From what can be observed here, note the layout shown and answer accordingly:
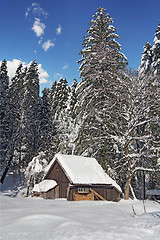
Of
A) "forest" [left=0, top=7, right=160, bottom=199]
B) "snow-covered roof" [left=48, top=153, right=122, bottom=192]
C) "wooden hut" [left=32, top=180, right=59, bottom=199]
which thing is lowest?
"wooden hut" [left=32, top=180, right=59, bottom=199]

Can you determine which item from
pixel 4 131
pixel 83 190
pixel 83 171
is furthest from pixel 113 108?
pixel 4 131

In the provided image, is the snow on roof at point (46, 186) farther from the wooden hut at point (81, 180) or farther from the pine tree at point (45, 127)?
the pine tree at point (45, 127)

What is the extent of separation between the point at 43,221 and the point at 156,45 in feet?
88.8

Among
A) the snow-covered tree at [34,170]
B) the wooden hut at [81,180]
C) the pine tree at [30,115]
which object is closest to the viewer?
the wooden hut at [81,180]

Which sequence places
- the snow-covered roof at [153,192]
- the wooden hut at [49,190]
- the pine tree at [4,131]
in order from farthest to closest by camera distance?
the pine tree at [4,131]
the snow-covered roof at [153,192]
the wooden hut at [49,190]

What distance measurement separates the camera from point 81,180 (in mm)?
19188

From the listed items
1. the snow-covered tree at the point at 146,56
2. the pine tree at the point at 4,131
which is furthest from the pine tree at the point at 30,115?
the snow-covered tree at the point at 146,56

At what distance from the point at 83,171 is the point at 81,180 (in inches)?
53.3

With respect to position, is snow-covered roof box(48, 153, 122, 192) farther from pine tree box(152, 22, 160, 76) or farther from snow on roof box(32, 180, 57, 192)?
pine tree box(152, 22, 160, 76)

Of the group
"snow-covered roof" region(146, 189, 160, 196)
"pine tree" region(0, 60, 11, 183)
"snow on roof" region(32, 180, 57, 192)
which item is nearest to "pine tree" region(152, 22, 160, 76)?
"snow-covered roof" region(146, 189, 160, 196)

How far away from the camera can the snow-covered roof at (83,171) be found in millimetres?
19344

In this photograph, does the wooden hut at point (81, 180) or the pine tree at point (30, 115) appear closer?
the wooden hut at point (81, 180)

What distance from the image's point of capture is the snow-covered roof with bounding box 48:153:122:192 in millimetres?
19344

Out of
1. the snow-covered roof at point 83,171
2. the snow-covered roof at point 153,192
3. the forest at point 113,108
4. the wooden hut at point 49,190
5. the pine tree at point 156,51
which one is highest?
the pine tree at point 156,51
